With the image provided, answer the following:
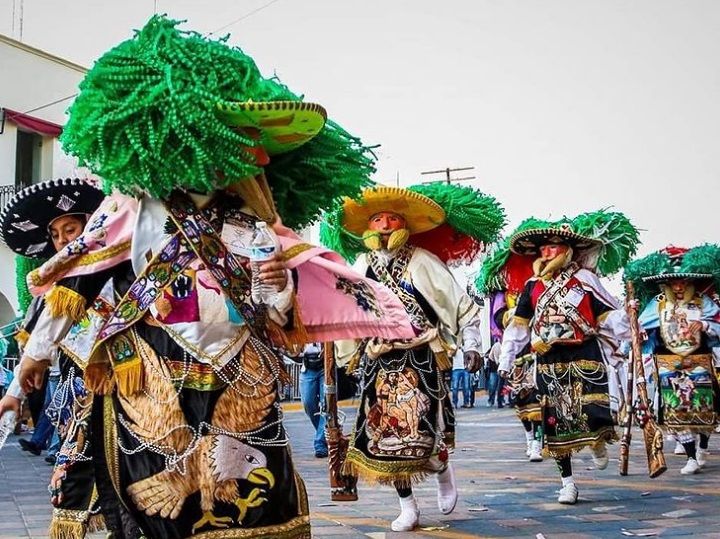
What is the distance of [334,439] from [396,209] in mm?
1768

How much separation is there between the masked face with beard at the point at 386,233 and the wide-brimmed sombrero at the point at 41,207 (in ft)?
6.74

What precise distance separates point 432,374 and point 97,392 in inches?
135

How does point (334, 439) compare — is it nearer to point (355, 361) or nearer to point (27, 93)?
point (355, 361)

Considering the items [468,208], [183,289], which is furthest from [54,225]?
[468,208]

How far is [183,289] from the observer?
3439 millimetres

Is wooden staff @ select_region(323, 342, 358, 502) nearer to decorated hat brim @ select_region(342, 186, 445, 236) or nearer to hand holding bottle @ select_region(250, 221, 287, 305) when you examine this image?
decorated hat brim @ select_region(342, 186, 445, 236)

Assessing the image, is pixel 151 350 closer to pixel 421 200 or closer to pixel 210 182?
pixel 210 182

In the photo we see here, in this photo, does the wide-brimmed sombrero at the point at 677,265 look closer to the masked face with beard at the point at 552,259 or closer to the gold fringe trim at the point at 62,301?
the masked face with beard at the point at 552,259

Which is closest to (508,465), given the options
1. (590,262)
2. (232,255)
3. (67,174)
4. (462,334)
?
(590,262)

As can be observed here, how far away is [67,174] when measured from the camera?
17.9ft

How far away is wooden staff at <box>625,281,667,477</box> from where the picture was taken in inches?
305

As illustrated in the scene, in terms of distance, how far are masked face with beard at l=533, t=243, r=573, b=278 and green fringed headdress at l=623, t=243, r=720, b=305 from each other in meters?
2.76

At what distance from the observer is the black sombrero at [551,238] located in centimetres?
778

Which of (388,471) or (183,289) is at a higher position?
(183,289)
